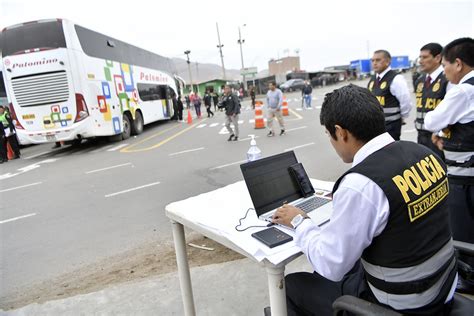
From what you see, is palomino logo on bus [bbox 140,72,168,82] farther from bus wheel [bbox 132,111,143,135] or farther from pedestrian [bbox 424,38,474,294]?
pedestrian [bbox 424,38,474,294]

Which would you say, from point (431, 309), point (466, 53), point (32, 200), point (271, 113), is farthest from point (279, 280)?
point (271, 113)

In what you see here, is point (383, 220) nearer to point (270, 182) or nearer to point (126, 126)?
point (270, 182)

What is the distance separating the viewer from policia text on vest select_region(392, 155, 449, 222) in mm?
1387

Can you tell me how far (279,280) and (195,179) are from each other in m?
5.48

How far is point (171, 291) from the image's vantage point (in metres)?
3.12

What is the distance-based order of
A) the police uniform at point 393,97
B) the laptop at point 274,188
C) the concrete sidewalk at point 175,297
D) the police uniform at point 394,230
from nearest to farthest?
the police uniform at point 394,230
the laptop at point 274,188
the concrete sidewalk at point 175,297
the police uniform at point 393,97

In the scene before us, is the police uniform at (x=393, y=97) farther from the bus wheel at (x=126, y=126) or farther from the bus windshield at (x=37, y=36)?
the bus wheel at (x=126, y=126)

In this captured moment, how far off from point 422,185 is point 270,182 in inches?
37.7

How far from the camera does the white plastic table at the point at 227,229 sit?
1.69m

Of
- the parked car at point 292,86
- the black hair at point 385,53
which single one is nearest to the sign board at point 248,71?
the parked car at point 292,86

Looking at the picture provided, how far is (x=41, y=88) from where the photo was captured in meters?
10.8

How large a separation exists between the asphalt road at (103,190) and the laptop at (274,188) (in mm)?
2514

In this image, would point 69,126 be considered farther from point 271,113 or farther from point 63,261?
point 63,261

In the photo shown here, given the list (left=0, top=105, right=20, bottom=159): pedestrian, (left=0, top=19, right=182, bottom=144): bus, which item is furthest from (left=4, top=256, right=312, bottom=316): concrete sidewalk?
(left=0, top=105, right=20, bottom=159): pedestrian
